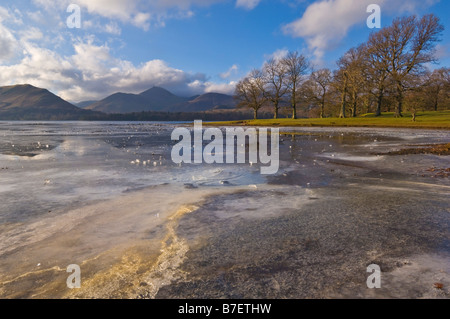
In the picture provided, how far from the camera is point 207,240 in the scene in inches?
178

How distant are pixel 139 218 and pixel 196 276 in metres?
2.64

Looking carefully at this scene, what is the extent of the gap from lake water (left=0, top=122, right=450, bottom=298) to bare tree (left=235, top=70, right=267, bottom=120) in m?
61.5

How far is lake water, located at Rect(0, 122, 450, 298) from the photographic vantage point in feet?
10.5

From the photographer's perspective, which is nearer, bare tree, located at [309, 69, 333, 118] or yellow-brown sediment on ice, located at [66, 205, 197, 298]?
yellow-brown sediment on ice, located at [66, 205, 197, 298]

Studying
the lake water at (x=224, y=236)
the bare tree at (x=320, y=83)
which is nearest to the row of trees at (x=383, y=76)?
the bare tree at (x=320, y=83)

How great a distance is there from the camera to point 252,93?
69.7 metres

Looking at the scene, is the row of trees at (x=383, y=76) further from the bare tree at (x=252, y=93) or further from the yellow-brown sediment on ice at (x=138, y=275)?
the yellow-brown sediment on ice at (x=138, y=275)

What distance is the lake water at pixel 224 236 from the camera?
125 inches

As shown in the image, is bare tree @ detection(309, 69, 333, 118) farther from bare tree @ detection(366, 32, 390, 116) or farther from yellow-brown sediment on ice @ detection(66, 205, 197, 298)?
yellow-brown sediment on ice @ detection(66, 205, 197, 298)

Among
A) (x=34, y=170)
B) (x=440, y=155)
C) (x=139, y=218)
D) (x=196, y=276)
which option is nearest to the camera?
(x=196, y=276)

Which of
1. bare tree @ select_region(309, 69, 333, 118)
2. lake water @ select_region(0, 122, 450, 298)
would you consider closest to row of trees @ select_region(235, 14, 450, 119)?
bare tree @ select_region(309, 69, 333, 118)

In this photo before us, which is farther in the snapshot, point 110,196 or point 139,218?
point 110,196
